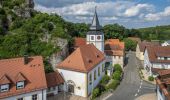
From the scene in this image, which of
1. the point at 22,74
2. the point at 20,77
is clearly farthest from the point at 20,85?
the point at 22,74

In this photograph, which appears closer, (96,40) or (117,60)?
(96,40)

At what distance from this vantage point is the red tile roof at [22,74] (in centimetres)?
3484

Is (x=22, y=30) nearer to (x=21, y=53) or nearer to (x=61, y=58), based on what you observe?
(x=21, y=53)

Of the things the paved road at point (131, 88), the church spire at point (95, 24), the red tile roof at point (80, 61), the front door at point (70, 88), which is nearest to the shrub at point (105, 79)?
the paved road at point (131, 88)

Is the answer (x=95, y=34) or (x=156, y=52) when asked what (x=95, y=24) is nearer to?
(x=95, y=34)

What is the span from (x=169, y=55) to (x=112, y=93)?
20.9m

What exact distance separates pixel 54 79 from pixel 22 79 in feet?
35.0

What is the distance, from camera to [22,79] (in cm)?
3578

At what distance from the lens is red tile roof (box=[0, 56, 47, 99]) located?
34844 millimetres

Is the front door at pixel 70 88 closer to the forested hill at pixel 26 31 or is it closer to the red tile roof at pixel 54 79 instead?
the red tile roof at pixel 54 79

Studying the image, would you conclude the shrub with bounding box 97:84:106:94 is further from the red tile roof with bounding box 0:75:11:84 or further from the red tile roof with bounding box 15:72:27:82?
the red tile roof with bounding box 0:75:11:84

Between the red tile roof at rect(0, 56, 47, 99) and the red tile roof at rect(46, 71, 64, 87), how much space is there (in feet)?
20.9

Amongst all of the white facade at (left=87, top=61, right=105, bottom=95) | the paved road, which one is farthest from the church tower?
the paved road

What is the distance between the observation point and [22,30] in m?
59.7
